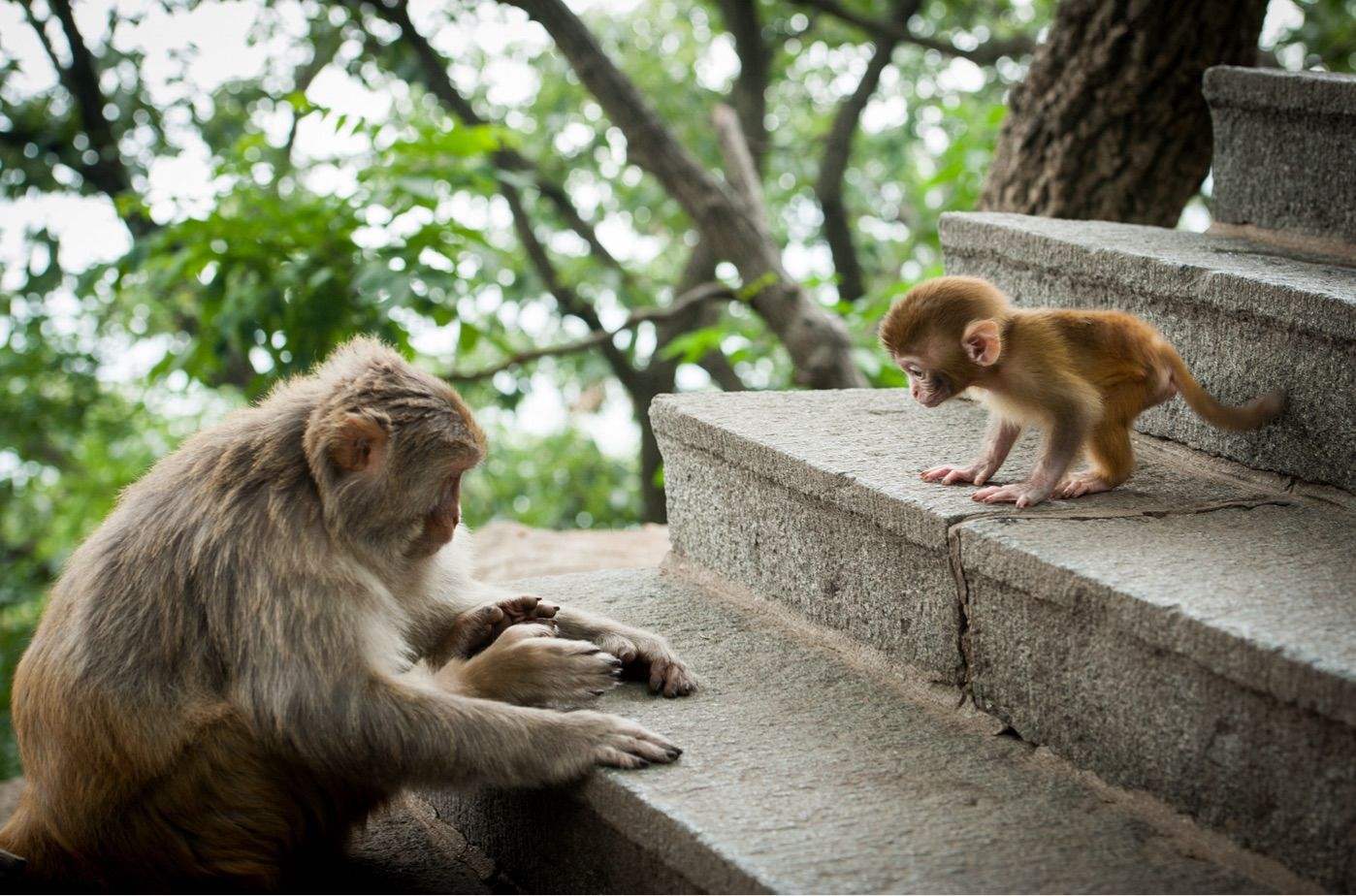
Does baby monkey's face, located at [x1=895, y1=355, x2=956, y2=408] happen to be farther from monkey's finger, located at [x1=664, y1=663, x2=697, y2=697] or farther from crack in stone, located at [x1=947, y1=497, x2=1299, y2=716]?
monkey's finger, located at [x1=664, y1=663, x2=697, y2=697]

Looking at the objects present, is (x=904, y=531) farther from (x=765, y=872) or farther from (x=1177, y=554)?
(x=765, y=872)

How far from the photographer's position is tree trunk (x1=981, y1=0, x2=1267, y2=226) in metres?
4.71

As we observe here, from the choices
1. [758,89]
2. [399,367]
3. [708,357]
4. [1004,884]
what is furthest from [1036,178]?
[758,89]

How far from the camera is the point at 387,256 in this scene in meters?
5.06

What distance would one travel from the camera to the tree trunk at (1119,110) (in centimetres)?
471

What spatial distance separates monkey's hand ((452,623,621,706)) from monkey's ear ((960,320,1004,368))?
1.00 m

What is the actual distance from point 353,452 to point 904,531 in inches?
44.1

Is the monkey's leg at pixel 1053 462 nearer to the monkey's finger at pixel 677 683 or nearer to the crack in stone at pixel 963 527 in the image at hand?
the crack in stone at pixel 963 527

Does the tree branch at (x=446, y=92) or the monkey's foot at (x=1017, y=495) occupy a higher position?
the tree branch at (x=446, y=92)

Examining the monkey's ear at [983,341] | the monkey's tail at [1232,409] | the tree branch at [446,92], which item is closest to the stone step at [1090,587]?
the monkey's tail at [1232,409]

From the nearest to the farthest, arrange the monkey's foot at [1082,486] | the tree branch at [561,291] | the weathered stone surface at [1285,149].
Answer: the monkey's foot at [1082,486] < the weathered stone surface at [1285,149] < the tree branch at [561,291]

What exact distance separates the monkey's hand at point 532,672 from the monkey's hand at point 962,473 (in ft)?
2.67

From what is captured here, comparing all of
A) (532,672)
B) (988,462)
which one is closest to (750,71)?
(988,462)

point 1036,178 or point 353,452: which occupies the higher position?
point 1036,178
